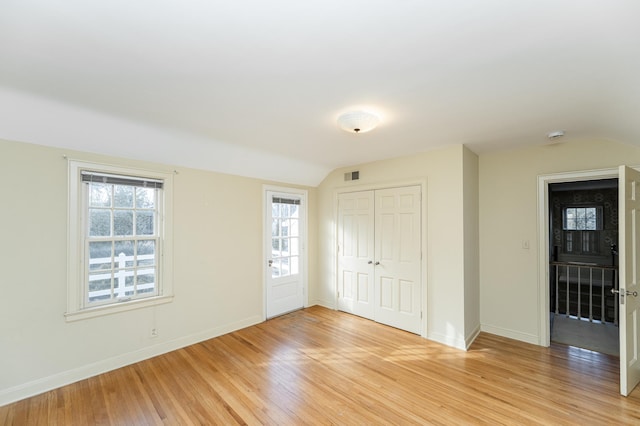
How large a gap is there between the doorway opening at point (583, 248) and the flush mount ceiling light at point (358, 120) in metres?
3.92

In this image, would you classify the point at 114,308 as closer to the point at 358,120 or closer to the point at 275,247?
the point at 275,247

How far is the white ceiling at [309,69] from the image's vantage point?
1253 mm

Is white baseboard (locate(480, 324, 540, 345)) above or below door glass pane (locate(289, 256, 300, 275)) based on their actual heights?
below

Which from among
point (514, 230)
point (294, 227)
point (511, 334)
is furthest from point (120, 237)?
point (511, 334)

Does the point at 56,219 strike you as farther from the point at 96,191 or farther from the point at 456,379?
the point at 456,379

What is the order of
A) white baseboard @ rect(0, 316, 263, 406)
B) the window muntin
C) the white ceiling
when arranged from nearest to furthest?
1. the white ceiling
2. white baseboard @ rect(0, 316, 263, 406)
3. the window muntin

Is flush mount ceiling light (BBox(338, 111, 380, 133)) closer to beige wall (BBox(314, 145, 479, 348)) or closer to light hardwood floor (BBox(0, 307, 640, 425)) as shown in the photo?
beige wall (BBox(314, 145, 479, 348))

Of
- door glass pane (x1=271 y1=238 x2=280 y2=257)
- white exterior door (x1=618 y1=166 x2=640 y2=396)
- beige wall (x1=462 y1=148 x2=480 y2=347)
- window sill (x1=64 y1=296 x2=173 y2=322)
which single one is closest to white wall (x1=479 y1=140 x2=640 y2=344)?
beige wall (x1=462 y1=148 x2=480 y2=347)

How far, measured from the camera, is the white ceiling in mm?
1253

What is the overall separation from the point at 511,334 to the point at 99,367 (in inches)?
190

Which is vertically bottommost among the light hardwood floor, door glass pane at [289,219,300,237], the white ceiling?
the light hardwood floor

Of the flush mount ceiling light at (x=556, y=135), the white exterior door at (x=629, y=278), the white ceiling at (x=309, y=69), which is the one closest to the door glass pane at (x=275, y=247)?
the white ceiling at (x=309, y=69)

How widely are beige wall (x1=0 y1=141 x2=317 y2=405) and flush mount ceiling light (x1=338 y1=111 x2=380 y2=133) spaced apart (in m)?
2.08

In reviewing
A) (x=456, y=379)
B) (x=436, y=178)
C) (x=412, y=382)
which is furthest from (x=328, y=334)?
(x=436, y=178)
